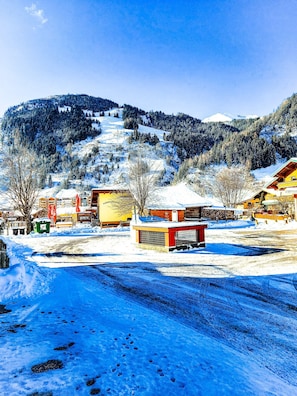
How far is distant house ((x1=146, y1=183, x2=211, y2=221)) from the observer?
31938mm

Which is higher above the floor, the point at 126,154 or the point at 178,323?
the point at 126,154

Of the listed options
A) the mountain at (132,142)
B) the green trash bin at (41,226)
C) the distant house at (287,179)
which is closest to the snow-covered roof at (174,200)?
the distant house at (287,179)

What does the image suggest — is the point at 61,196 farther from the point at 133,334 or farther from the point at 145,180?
the point at 133,334

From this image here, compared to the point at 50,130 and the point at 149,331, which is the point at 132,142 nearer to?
the point at 50,130

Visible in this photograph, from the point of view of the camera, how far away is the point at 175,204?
3247 cm

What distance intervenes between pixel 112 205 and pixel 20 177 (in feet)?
35.8

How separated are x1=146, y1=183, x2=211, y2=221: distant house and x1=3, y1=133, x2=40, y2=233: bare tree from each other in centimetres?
1363

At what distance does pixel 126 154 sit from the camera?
11375cm

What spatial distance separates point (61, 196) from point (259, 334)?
57.6 m

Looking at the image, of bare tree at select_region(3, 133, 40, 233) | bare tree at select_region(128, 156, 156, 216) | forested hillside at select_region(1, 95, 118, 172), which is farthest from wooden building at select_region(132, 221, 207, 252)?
forested hillside at select_region(1, 95, 118, 172)

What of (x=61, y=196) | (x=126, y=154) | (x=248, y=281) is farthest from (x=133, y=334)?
(x=126, y=154)

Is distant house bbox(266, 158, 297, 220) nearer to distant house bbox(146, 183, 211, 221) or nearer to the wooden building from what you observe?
distant house bbox(146, 183, 211, 221)

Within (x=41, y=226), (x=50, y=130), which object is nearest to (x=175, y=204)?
(x=41, y=226)

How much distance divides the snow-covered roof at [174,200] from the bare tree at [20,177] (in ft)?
44.8
